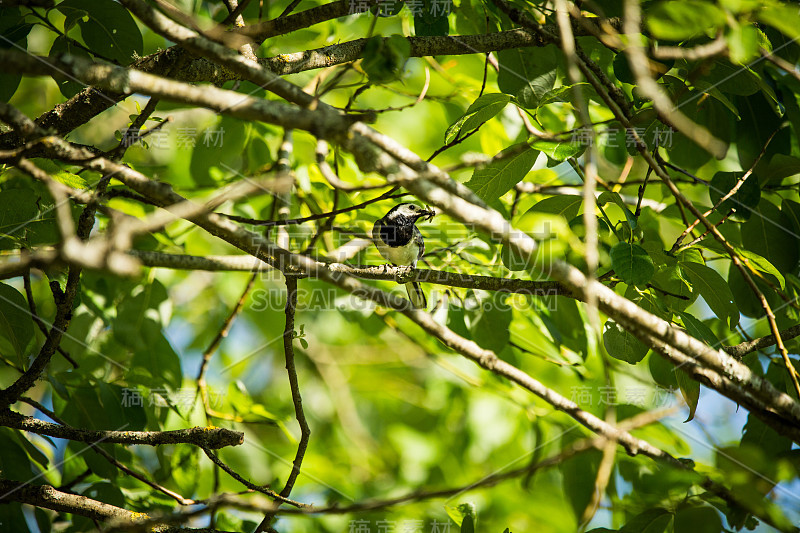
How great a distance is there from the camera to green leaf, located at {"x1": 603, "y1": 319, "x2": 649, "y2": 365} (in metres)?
2.18

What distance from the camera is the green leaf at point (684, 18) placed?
128 cm

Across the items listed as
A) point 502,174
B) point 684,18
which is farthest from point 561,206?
point 684,18

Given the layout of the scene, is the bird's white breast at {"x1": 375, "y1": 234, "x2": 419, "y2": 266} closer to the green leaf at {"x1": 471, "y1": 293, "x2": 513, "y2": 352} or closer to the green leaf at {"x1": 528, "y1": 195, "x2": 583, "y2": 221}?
the green leaf at {"x1": 471, "y1": 293, "x2": 513, "y2": 352}

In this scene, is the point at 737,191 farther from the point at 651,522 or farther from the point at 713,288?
the point at 651,522

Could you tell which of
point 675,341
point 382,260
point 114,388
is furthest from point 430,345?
point 675,341

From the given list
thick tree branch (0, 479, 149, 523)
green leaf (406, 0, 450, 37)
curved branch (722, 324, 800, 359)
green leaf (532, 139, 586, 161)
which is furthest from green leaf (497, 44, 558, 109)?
thick tree branch (0, 479, 149, 523)

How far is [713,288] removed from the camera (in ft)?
6.79

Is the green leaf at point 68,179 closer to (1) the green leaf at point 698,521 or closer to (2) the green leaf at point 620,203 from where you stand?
(2) the green leaf at point 620,203

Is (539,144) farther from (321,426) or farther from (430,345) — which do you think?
(321,426)

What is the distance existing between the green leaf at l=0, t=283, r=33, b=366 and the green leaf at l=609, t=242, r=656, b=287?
6.81 ft

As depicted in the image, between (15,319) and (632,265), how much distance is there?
2178mm

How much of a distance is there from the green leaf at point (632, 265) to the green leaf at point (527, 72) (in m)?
0.88

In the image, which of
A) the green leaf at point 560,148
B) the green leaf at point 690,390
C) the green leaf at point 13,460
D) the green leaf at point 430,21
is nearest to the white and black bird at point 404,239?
the green leaf at point 430,21

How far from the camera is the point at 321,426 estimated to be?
5.66 meters
